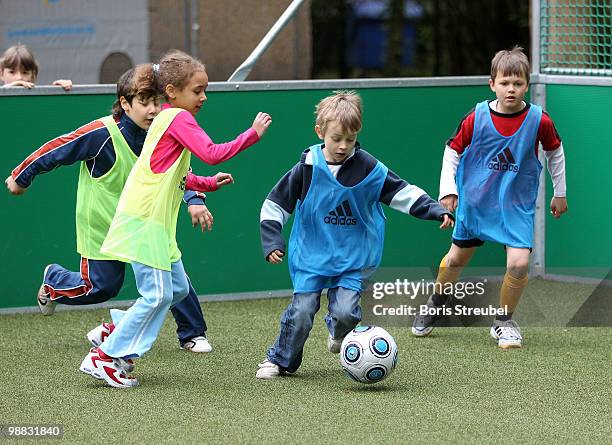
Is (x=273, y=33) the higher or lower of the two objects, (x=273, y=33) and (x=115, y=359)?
the higher

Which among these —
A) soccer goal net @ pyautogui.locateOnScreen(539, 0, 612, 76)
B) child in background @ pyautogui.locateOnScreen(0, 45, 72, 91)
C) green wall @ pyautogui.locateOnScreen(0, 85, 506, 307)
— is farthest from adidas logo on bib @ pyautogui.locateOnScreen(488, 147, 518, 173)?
child in background @ pyautogui.locateOnScreen(0, 45, 72, 91)

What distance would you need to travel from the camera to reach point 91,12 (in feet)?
37.0

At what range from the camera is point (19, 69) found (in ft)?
24.9

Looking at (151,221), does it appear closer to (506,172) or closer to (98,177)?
(98,177)

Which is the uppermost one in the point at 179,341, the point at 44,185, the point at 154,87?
the point at 154,87

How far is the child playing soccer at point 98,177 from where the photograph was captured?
6055mm

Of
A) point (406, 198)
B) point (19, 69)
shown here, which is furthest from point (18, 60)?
point (406, 198)

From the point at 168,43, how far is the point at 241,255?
4017 mm

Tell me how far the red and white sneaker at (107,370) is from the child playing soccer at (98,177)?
0.58m

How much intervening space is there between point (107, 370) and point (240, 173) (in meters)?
2.65

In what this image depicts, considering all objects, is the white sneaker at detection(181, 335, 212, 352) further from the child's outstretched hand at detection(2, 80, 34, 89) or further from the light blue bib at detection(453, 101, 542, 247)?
the child's outstretched hand at detection(2, 80, 34, 89)

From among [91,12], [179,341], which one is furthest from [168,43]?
[179,341]

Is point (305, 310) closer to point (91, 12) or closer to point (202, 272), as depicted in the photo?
point (202, 272)

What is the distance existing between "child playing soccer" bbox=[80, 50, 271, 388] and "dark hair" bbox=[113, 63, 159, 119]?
0.19m
